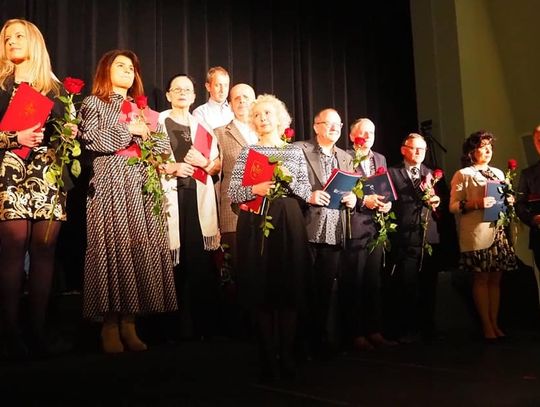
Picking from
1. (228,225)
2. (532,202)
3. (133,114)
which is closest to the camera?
(133,114)

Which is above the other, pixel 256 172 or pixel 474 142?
→ pixel 474 142

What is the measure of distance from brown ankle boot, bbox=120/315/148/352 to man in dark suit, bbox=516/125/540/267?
257 cm

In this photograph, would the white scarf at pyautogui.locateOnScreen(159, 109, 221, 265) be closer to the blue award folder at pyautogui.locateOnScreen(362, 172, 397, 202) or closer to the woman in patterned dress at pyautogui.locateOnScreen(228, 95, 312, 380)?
the woman in patterned dress at pyautogui.locateOnScreen(228, 95, 312, 380)

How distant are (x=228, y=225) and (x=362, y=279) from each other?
89 centimetres

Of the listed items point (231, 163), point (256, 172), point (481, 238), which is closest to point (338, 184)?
point (256, 172)

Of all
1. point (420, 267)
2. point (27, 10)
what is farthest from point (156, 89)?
point (420, 267)

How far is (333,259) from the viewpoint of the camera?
132 inches

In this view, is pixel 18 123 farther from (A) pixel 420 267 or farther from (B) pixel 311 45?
(B) pixel 311 45

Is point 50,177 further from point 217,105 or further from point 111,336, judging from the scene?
point 217,105

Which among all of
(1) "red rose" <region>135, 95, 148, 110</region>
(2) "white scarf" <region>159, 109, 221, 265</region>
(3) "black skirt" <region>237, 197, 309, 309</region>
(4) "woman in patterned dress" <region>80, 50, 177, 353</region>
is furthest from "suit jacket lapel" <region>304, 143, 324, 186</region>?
(1) "red rose" <region>135, 95, 148, 110</region>

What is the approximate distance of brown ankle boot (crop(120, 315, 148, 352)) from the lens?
10.2ft

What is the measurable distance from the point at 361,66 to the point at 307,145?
280 centimetres

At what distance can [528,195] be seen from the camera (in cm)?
407

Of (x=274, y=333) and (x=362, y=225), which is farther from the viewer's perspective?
(x=362, y=225)
